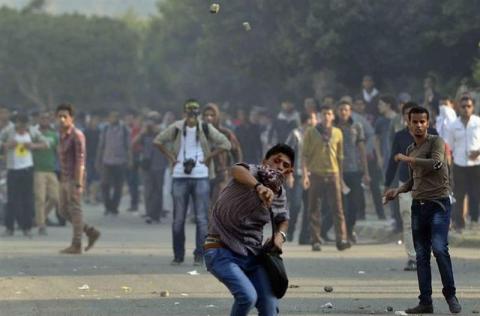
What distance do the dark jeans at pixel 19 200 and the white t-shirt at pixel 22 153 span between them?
0.26 feet

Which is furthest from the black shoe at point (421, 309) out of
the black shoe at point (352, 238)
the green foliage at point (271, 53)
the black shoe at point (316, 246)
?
the green foliage at point (271, 53)

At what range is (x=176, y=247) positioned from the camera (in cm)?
1622

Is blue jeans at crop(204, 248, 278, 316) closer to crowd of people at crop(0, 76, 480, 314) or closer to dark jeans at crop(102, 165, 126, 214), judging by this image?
crowd of people at crop(0, 76, 480, 314)

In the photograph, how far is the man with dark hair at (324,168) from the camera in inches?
734

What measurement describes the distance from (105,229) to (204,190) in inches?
300

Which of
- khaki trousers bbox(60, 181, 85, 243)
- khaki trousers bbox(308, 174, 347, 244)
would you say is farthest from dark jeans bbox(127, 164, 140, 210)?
khaki trousers bbox(60, 181, 85, 243)

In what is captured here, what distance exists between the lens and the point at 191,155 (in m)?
16.5

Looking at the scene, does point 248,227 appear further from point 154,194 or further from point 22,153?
point 154,194

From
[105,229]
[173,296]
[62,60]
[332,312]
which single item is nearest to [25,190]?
[105,229]

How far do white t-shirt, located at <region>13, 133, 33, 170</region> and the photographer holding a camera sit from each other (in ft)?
20.3

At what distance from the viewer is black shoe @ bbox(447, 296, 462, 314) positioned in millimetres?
11766

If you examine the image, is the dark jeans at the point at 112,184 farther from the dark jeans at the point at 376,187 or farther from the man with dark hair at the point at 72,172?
the man with dark hair at the point at 72,172

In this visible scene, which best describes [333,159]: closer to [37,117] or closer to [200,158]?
[200,158]

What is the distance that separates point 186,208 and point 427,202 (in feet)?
15.4
